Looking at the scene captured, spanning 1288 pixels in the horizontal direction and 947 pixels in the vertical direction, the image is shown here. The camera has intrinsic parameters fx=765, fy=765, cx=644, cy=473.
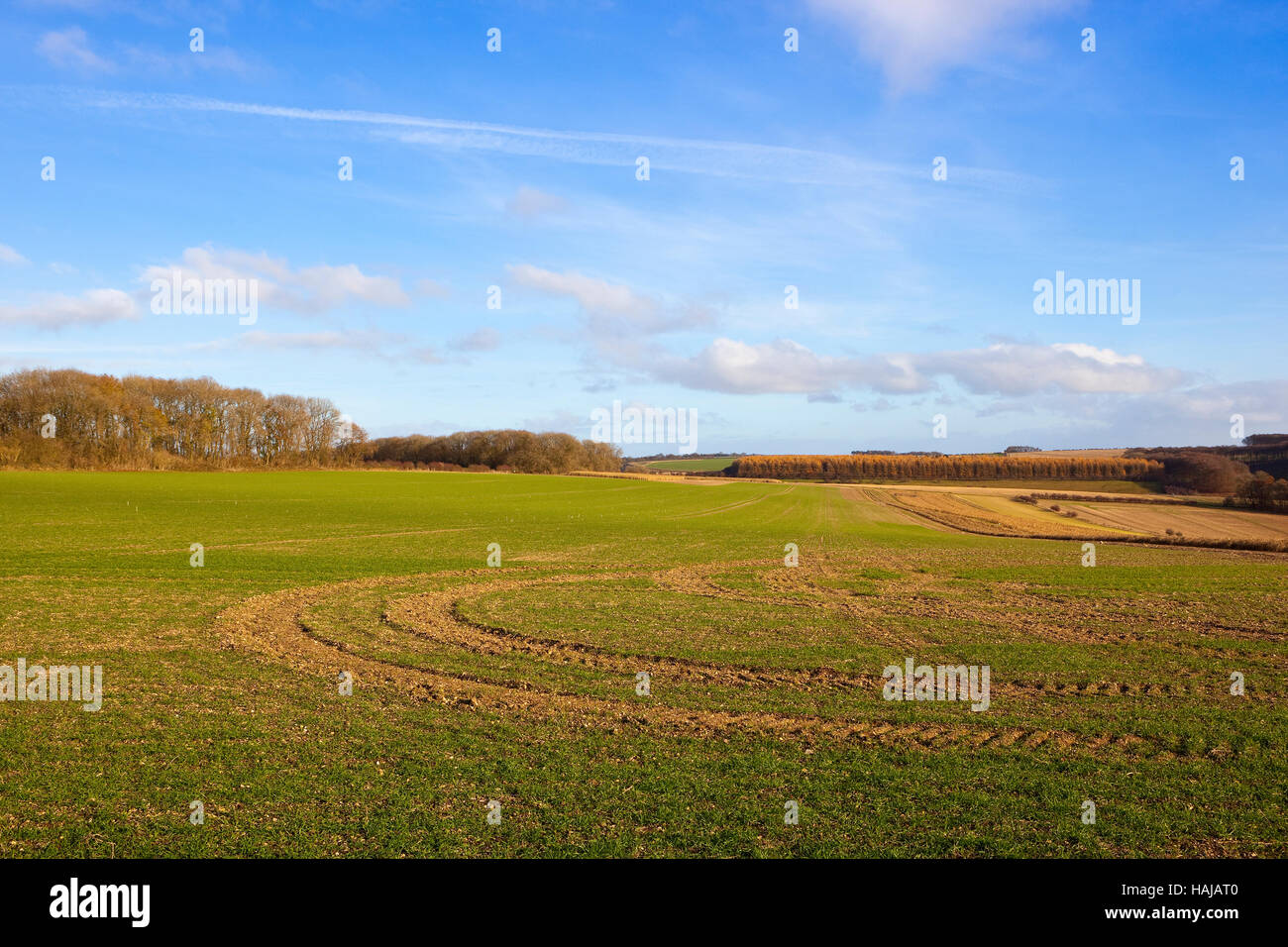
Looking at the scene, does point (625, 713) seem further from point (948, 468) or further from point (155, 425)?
point (948, 468)

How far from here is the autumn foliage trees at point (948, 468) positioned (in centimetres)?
13675

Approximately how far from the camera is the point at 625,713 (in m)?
11.2

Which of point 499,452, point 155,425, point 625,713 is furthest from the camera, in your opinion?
point 499,452

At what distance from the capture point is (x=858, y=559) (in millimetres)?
32562

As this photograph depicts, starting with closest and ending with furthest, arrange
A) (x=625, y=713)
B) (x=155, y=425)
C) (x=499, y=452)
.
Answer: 1. (x=625, y=713)
2. (x=155, y=425)
3. (x=499, y=452)

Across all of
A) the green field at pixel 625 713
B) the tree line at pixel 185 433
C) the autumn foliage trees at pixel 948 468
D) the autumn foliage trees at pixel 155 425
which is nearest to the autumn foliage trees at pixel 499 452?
the tree line at pixel 185 433

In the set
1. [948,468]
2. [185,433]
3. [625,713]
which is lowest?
[625,713]

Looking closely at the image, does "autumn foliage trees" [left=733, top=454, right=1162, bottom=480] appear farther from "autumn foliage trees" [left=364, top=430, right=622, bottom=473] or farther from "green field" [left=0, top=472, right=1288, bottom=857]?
"green field" [left=0, top=472, right=1288, bottom=857]

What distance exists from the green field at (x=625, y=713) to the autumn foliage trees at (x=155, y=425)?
8180 centimetres

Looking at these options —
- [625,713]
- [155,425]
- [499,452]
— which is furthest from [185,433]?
[625,713]

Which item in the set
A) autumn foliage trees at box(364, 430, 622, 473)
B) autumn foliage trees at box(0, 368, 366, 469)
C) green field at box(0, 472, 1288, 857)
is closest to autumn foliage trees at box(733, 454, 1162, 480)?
autumn foliage trees at box(364, 430, 622, 473)

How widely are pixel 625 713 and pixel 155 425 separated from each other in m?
115

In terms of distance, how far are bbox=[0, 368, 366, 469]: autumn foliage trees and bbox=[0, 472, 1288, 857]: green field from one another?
268 feet
